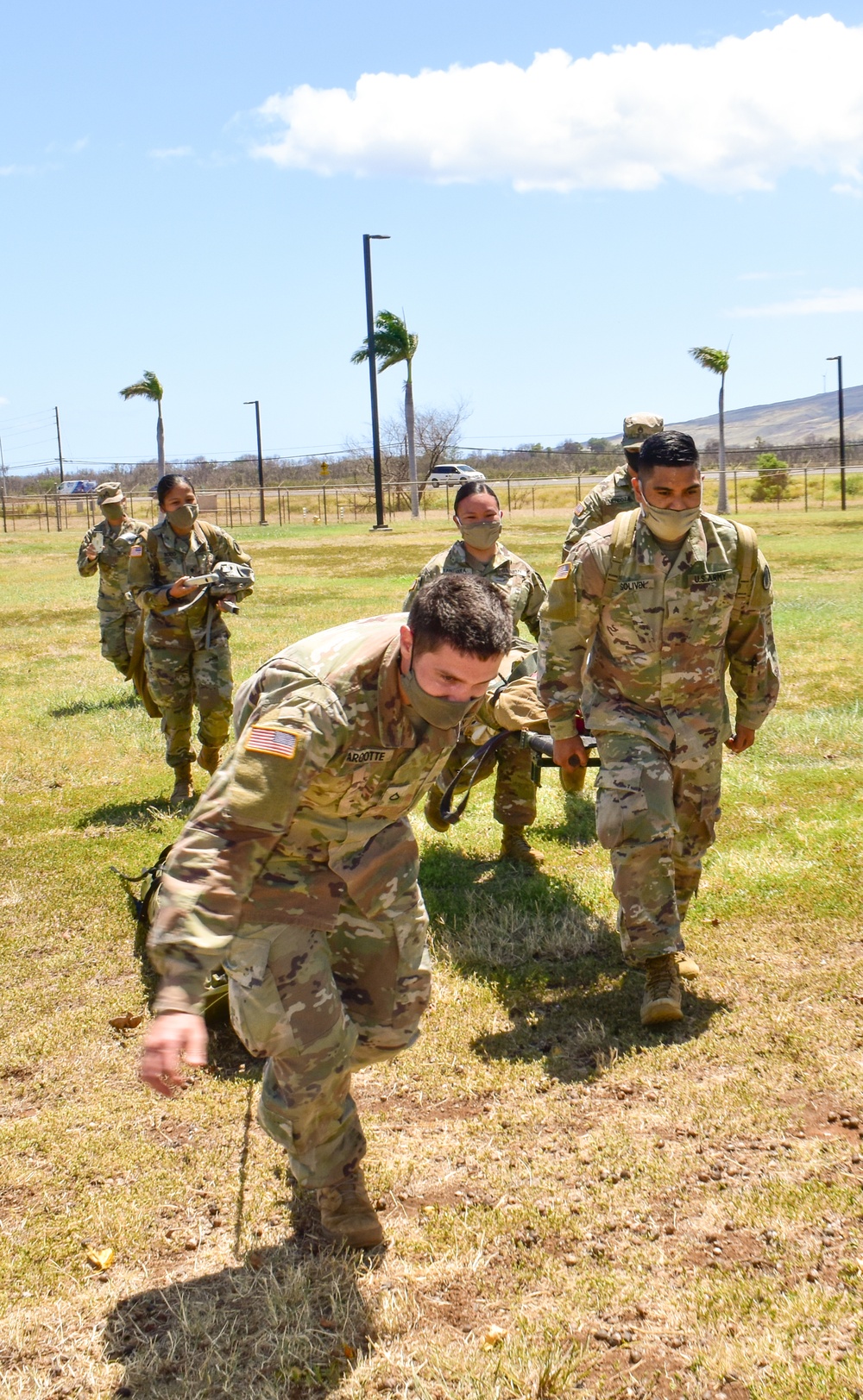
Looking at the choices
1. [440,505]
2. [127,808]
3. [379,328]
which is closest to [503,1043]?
A: [127,808]

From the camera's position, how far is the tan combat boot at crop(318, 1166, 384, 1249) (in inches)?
136

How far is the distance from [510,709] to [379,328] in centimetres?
3839

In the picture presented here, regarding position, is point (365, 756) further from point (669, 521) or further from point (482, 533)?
point (482, 533)

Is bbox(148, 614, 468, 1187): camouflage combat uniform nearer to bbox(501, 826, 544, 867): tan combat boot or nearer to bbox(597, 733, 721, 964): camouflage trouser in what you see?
bbox(597, 733, 721, 964): camouflage trouser

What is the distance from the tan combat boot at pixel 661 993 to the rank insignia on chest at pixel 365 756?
2.10m

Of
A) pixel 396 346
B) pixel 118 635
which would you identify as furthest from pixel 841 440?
pixel 118 635

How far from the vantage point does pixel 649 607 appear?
16.2 feet

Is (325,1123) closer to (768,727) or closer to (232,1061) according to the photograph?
(232,1061)

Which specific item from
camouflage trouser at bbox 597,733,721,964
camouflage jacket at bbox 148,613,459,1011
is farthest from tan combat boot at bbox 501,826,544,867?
camouflage jacket at bbox 148,613,459,1011

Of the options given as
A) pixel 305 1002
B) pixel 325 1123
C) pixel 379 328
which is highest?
pixel 379 328

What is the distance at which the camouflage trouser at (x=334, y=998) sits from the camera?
Result: 3260 mm

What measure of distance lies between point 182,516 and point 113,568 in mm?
4137

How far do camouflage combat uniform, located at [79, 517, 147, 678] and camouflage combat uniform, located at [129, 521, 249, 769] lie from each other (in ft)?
12.2

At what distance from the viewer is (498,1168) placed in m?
3.91
